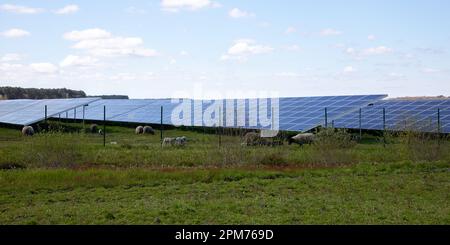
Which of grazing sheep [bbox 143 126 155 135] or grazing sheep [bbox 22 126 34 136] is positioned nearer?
grazing sheep [bbox 22 126 34 136]

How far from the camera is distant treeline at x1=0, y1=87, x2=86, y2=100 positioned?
315ft

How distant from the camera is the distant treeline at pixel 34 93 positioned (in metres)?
96.1

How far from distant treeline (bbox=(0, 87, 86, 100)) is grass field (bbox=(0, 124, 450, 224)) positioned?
8138 cm

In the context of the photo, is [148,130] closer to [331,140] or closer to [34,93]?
[331,140]

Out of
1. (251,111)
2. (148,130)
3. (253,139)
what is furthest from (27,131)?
(253,139)

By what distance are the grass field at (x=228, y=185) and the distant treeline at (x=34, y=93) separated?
267 ft

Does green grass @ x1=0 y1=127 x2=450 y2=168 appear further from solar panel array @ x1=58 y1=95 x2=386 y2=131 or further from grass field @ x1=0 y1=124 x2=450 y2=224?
solar panel array @ x1=58 y1=95 x2=386 y2=131

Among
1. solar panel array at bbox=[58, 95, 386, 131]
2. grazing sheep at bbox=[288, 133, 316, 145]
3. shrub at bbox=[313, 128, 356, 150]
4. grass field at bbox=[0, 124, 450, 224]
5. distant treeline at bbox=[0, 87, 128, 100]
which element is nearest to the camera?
grass field at bbox=[0, 124, 450, 224]

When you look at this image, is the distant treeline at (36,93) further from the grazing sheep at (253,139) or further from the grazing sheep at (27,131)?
the grazing sheep at (253,139)

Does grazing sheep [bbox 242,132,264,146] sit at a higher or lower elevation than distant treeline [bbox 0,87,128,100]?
lower

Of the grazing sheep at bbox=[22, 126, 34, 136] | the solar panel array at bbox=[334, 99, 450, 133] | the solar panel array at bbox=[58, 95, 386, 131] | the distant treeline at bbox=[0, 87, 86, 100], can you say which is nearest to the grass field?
the solar panel array at bbox=[58, 95, 386, 131]

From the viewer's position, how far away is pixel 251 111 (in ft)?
105
